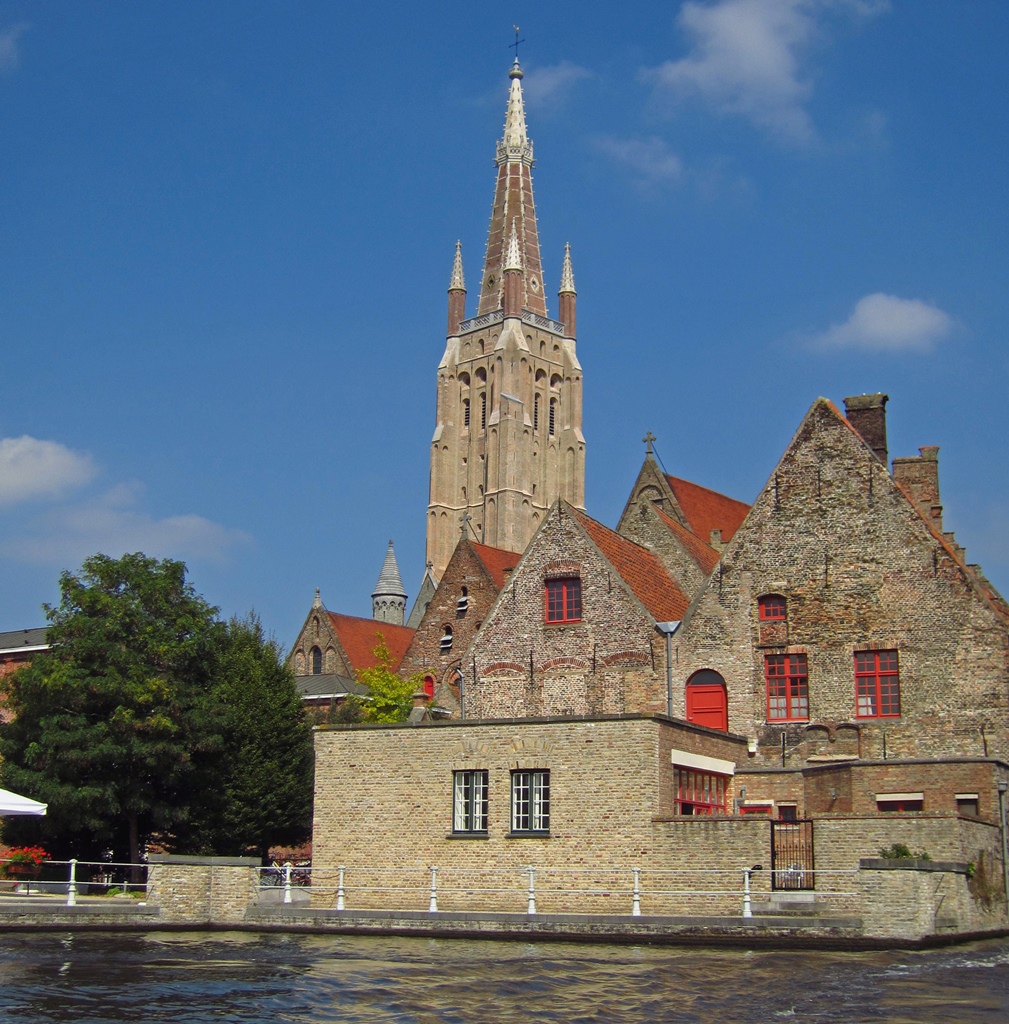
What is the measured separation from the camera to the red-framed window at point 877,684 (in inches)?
Result: 1305

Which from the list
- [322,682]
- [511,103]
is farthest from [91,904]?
[511,103]

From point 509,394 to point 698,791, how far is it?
93076 mm

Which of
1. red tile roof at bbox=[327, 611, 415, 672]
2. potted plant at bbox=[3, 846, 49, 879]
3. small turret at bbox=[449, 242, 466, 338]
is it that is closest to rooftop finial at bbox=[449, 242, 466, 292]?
small turret at bbox=[449, 242, 466, 338]

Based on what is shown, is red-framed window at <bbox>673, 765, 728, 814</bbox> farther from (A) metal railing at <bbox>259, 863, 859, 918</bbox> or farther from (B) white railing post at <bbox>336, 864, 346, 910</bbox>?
(B) white railing post at <bbox>336, 864, 346, 910</bbox>

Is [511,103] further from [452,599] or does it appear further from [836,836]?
[836,836]

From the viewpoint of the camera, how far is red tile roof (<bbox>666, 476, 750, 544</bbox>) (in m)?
45.5

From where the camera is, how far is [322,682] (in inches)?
2458

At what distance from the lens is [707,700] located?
115 feet

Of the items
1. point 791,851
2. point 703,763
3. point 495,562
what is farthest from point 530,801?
point 495,562

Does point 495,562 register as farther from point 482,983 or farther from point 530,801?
point 482,983

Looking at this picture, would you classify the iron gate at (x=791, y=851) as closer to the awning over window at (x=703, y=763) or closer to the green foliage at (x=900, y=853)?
the green foliage at (x=900, y=853)

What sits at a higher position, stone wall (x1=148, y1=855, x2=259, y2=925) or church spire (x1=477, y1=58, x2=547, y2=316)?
church spire (x1=477, y1=58, x2=547, y2=316)

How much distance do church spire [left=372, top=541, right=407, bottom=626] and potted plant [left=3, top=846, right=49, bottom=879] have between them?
82.2 meters

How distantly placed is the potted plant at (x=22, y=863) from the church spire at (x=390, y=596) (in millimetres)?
82226
